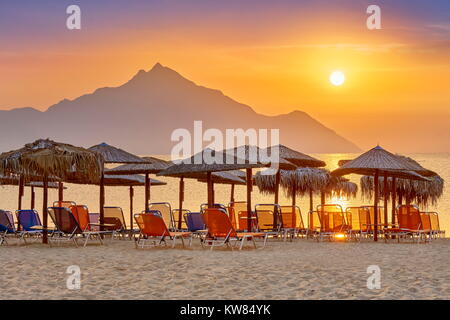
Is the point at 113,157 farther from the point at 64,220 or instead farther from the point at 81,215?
the point at 64,220

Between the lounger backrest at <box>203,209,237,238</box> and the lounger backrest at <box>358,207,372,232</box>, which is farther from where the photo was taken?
the lounger backrest at <box>358,207,372,232</box>

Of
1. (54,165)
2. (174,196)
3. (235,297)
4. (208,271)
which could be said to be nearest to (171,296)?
(235,297)

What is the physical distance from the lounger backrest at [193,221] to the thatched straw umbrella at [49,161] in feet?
8.10

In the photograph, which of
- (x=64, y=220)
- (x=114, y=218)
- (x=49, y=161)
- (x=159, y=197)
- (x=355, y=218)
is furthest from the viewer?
(x=159, y=197)

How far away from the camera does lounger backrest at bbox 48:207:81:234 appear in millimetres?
12375

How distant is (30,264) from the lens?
9.48 m

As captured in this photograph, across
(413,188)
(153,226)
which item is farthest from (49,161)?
(413,188)

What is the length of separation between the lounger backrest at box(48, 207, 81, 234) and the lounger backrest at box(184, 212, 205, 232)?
9.67 feet

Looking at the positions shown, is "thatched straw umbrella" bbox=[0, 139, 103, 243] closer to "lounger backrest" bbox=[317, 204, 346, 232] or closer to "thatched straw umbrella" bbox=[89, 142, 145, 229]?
"thatched straw umbrella" bbox=[89, 142, 145, 229]

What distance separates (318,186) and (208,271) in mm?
11900

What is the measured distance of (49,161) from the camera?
41.5 feet

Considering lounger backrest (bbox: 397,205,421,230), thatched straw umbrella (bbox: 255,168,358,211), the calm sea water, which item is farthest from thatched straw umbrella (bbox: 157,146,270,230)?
the calm sea water

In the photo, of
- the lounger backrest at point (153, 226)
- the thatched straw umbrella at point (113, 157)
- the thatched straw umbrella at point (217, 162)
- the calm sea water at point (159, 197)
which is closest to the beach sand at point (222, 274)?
the lounger backrest at point (153, 226)

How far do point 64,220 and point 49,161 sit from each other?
104 cm
